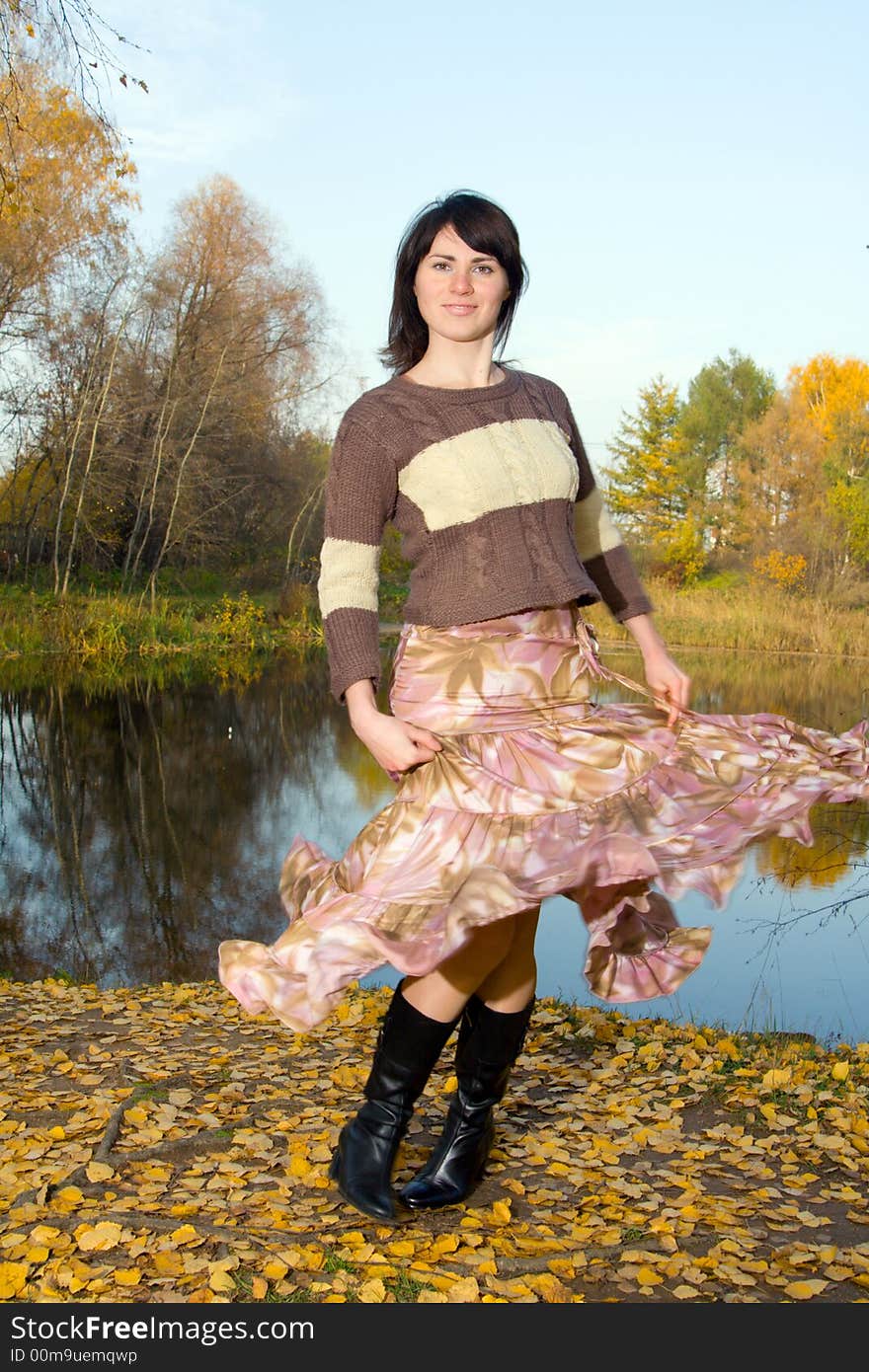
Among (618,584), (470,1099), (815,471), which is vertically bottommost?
(470,1099)

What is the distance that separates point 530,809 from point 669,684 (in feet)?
1.40

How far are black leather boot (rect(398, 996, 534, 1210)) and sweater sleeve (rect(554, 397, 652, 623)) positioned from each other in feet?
2.74

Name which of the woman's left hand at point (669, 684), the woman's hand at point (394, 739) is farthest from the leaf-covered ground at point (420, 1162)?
the woman's left hand at point (669, 684)

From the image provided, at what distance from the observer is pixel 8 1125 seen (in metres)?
3.04

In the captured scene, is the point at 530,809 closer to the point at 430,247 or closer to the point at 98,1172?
the point at 430,247

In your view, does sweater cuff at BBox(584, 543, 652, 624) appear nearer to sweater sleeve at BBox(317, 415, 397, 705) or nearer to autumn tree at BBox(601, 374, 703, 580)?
sweater sleeve at BBox(317, 415, 397, 705)

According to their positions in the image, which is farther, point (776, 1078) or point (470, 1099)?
point (776, 1078)

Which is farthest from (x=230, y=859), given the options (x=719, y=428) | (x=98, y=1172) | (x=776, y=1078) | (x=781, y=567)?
(x=719, y=428)

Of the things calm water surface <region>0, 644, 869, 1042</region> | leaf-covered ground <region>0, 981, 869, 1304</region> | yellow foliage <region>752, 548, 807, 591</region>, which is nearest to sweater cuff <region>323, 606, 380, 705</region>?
leaf-covered ground <region>0, 981, 869, 1304</region>

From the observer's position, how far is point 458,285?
2.37 meters

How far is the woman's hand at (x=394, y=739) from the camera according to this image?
2195 millimetres

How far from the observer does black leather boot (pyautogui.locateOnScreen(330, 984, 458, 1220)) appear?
2371 mm
